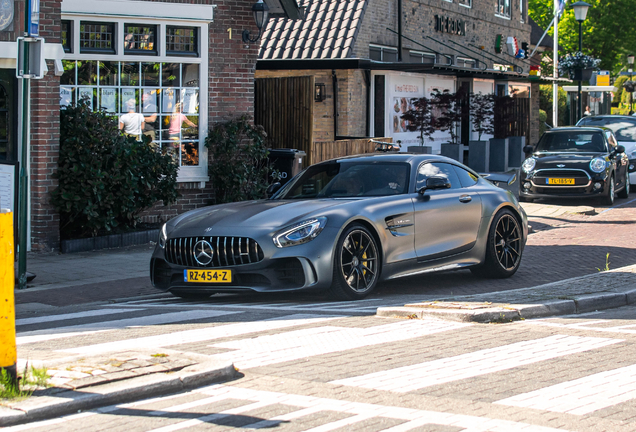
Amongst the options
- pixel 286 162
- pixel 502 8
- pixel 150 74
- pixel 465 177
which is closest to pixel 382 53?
pixel 286 162

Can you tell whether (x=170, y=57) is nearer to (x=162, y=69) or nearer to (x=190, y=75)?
(x=162, y=69)

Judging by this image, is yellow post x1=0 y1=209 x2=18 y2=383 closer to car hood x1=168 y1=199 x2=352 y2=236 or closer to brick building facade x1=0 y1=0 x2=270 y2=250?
car hood x1=168 y1=199 x2=352 y2=236

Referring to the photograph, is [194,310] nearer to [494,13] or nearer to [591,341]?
[591,341]

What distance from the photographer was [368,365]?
5938 mm

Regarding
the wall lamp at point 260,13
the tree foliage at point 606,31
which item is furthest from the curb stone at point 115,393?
the tree foliage at point 606,31

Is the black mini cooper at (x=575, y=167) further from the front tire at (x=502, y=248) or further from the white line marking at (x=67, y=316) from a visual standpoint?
the white line marking at (x=67, y=316)

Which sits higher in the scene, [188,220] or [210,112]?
[210,112]

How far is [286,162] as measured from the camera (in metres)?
17.0

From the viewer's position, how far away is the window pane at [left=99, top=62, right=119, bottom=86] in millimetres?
14727

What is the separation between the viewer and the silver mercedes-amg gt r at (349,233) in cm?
855

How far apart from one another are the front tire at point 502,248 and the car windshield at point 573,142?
10.7m

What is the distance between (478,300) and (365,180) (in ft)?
6.61

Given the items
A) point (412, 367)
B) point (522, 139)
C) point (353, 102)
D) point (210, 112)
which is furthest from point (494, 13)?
point (412, 367)

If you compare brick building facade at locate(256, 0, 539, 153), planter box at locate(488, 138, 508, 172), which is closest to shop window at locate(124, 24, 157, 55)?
brick building facade at locate(256, 0, 539, 153)
